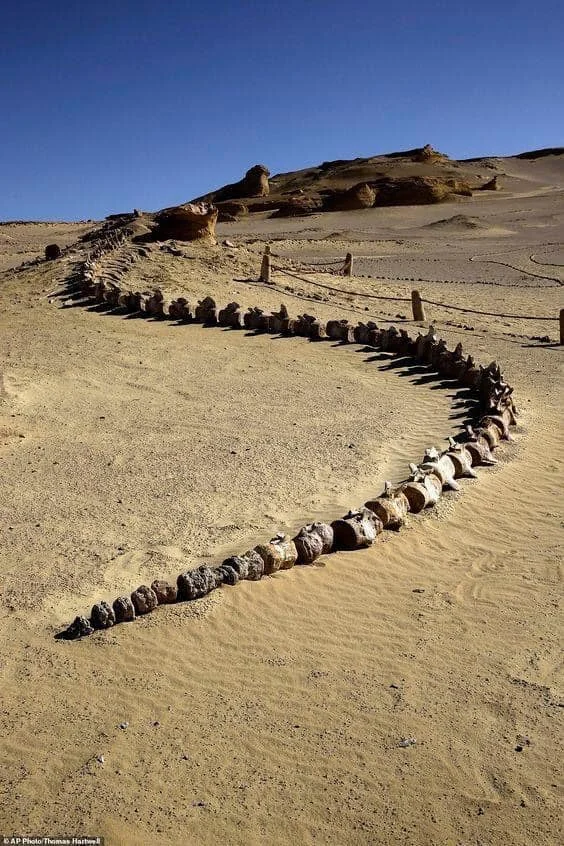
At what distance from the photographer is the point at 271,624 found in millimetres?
5641

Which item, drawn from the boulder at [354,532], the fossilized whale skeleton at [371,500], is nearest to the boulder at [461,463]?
the fossilized whale skeleton at [371,500]

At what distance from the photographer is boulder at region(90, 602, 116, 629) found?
5500mm

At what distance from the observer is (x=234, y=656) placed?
528cm

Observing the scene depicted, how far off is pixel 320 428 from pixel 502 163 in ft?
230

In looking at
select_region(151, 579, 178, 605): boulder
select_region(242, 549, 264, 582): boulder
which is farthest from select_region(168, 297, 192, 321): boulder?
select_region(151, 579, 178, 605): boulder

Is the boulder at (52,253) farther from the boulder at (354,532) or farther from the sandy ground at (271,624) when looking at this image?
the boulder at (354,532)

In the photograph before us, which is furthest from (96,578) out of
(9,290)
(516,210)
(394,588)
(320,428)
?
(516,210)

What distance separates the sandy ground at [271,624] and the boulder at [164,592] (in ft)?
0.36

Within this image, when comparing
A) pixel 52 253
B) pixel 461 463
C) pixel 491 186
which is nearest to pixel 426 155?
pixel 491 186

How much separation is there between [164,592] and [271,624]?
767mm

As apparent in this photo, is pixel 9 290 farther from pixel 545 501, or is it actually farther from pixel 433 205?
pixel 433 205

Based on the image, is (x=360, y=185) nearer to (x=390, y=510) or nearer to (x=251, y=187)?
(x=251, y=187)

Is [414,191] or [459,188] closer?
[414,191]

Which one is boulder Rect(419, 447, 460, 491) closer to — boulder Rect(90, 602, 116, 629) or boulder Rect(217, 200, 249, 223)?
boulder Rect(90, 602, 116, 629)
